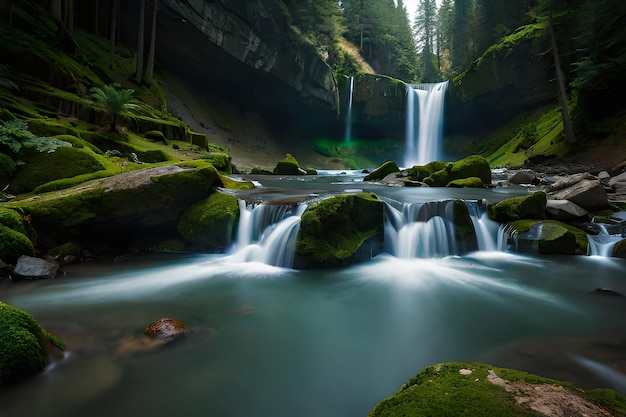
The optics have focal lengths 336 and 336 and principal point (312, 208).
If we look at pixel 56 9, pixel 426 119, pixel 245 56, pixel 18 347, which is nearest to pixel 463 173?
pixel 18 347

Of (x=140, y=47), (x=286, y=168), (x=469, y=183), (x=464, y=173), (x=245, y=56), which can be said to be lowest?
(x=469, y=183)

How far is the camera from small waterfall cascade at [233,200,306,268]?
6.51 m

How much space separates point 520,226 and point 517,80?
29806 mm

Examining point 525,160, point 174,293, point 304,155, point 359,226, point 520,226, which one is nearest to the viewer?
point 174,293

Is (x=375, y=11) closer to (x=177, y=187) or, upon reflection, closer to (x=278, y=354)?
(x=177, y=187)

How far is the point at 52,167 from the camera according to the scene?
7.79 meters

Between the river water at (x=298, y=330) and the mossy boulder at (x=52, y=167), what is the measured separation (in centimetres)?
312

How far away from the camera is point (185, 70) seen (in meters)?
29.5

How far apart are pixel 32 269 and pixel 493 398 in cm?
615

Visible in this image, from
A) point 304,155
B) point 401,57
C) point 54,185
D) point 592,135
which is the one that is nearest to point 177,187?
point 54,185

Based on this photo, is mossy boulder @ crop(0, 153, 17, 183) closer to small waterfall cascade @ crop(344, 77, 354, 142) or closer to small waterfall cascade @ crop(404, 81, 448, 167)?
small waterfall cascade @ crop(404, 81, 448, 167)

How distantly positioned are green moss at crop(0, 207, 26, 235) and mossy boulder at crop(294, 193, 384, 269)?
4524 millimetres

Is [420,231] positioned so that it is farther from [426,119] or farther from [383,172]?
[426,119]

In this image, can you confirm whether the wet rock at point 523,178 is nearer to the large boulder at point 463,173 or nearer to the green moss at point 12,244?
the large boulder at point 463,173
